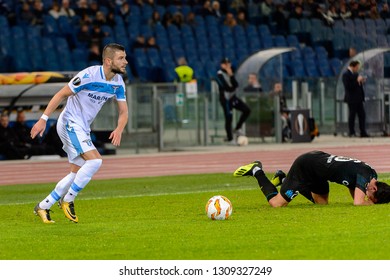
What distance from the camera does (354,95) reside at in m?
38.2

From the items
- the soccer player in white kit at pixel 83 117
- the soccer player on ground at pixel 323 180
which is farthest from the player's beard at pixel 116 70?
the soccer player on ground at pixel 323 180

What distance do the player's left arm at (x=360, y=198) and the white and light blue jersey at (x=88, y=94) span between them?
3.29 meters

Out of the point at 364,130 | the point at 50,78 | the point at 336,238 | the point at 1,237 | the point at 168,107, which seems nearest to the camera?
the point at 336,238

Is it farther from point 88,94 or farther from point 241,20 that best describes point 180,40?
point 88,94

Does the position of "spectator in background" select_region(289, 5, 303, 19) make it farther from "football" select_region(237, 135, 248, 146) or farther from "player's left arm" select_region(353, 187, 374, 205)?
"player's left arm" select_region(353, 187, 374, 205)

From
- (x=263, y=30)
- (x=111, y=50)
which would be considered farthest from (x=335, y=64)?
(x=111, y=50)

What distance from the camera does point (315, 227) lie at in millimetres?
14805

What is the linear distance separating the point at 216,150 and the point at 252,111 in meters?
3.58

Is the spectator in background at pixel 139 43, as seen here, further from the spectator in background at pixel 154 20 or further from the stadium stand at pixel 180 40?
the spectator in background at pixel 154 20

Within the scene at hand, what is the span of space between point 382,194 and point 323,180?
831 millimetres

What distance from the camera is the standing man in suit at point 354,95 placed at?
38.1 m
